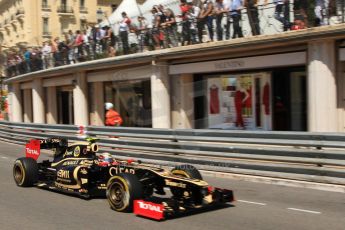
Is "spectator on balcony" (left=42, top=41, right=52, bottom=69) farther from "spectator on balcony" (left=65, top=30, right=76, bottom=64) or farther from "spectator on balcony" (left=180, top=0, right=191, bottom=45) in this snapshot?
"spectator on balcony" (left=180, top=0, right=191, bottom=45)

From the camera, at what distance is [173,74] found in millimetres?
17516

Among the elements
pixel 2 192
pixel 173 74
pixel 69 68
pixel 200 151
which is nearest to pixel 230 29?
pixel 173 74

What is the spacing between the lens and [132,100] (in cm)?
2189

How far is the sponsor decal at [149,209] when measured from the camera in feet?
22.3

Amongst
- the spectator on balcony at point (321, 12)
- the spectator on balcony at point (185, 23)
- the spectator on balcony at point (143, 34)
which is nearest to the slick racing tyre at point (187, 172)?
the spectator on balcony at point (321, 12)

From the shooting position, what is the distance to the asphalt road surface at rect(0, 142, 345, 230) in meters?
6.69

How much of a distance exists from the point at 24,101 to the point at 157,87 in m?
19.9

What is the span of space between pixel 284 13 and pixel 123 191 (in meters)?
7.83

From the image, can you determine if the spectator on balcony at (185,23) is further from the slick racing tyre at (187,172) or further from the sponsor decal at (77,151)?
the slick racing tyre at (187,172)

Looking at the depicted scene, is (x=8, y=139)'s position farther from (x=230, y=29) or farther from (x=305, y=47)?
(x=305, y=47)

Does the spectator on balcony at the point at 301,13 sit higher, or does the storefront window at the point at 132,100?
the spectator on balcony at the point at 301,13

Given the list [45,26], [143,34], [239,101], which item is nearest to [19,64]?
[143,34]

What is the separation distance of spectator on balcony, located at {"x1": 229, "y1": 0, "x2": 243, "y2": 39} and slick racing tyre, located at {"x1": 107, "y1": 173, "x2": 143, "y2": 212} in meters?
7.96

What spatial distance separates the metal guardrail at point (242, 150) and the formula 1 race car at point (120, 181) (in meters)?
2.43
